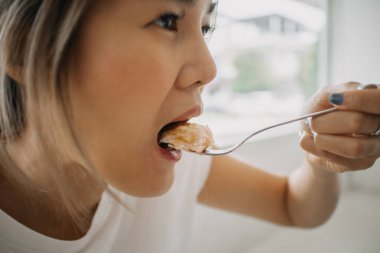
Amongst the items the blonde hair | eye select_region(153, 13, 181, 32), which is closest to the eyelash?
eye select_region(153, 13, 181, 32)

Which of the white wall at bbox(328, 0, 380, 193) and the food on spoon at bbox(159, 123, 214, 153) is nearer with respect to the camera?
the food on spoon at bbox(159, 123, 214, 153)

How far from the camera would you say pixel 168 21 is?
0.45m

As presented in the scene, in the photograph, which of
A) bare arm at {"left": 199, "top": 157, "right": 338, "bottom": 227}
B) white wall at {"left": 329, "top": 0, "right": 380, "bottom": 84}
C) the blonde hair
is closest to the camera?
the blonde hair

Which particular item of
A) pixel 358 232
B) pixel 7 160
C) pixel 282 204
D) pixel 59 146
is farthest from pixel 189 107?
pixel 358 232

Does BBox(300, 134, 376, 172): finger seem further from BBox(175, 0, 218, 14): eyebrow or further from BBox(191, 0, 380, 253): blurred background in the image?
BBox(175, 0, 218, 14): eyebrow

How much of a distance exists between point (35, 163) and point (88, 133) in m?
0.16

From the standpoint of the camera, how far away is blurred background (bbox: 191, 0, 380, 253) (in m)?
0.97

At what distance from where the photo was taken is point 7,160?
1.73 ft

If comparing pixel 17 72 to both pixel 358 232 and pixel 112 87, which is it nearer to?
pixel 112 87

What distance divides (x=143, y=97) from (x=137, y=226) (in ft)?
1.36

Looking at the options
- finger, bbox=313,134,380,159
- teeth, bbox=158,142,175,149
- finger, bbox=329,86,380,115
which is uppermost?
finger, bbox=329,86,380,115

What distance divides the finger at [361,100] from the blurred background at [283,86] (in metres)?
0.27

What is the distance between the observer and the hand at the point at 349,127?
0.42m

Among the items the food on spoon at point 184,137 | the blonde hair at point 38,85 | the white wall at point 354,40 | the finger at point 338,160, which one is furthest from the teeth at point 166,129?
the white wall at point 354,40
